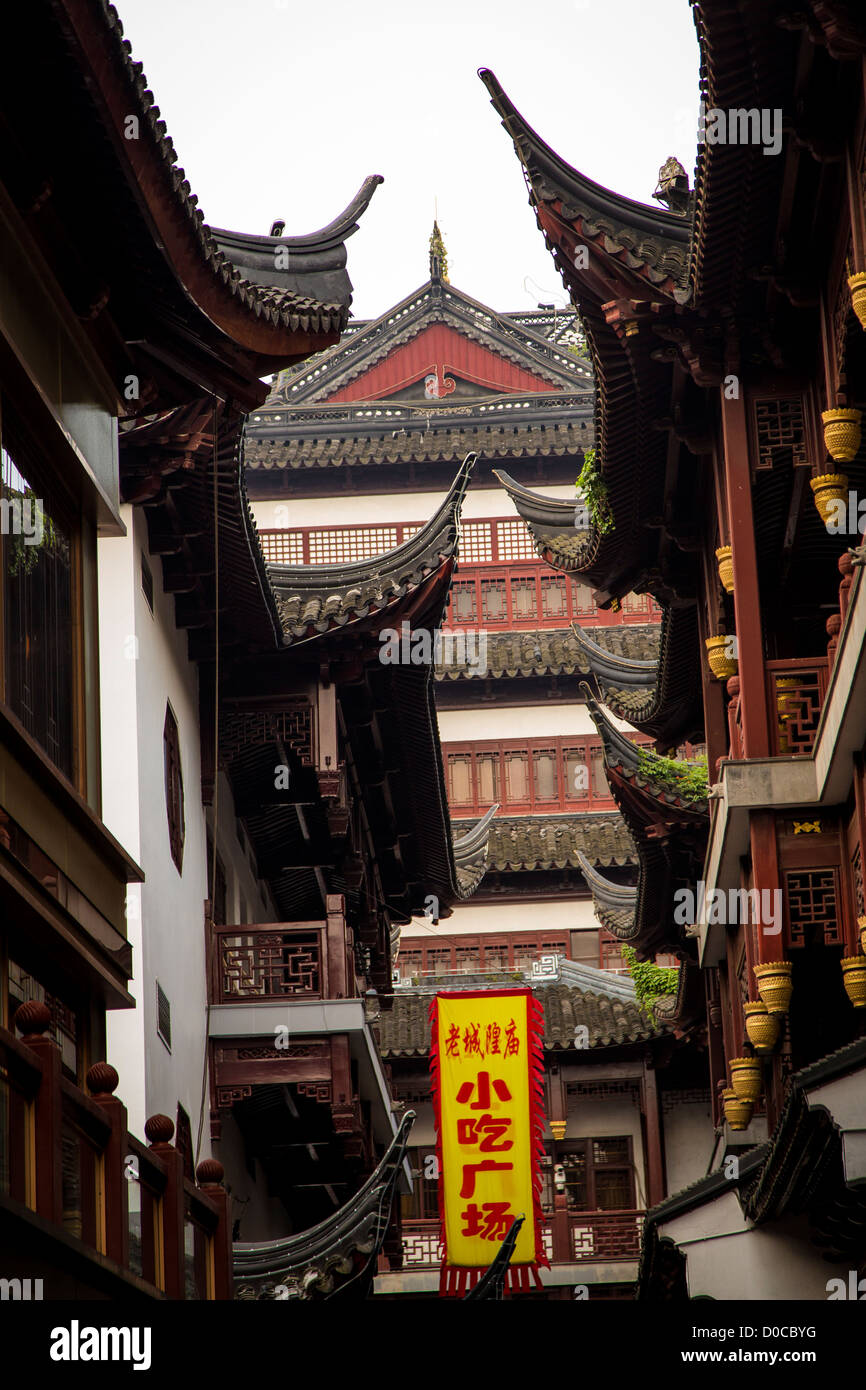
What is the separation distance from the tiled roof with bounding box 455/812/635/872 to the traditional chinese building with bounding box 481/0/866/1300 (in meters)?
18.8

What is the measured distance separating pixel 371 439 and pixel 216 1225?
29559 millimetres

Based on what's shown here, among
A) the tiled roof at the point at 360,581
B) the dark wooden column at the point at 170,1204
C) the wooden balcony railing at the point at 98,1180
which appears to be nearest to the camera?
the wooden balcony railing at the point at 98,1180

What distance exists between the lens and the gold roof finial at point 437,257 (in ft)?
136

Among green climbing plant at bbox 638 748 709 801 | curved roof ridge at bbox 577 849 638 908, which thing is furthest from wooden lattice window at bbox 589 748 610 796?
green climbing plant at bbox 638 748 709 801

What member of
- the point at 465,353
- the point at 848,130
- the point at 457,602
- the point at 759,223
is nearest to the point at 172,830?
the point at 759,223

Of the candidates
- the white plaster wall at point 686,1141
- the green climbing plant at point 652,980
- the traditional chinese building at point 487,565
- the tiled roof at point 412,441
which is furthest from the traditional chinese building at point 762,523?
the tiled roof at point 412,441

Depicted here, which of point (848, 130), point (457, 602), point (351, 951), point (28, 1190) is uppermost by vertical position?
point (457, 602)

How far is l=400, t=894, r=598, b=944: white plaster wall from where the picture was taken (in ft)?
124

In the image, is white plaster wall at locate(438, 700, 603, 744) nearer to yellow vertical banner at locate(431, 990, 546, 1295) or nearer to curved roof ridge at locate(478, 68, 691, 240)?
yellow vertical banner at locate(431, 990, 546, 1295)

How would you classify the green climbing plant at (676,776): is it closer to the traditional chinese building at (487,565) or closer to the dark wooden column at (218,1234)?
the dark wooden column at (218,1234)

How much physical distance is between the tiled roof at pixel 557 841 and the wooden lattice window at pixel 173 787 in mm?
20678

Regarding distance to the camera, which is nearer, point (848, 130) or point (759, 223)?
point (848, 130)

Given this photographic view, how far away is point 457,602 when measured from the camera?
39750 mm
